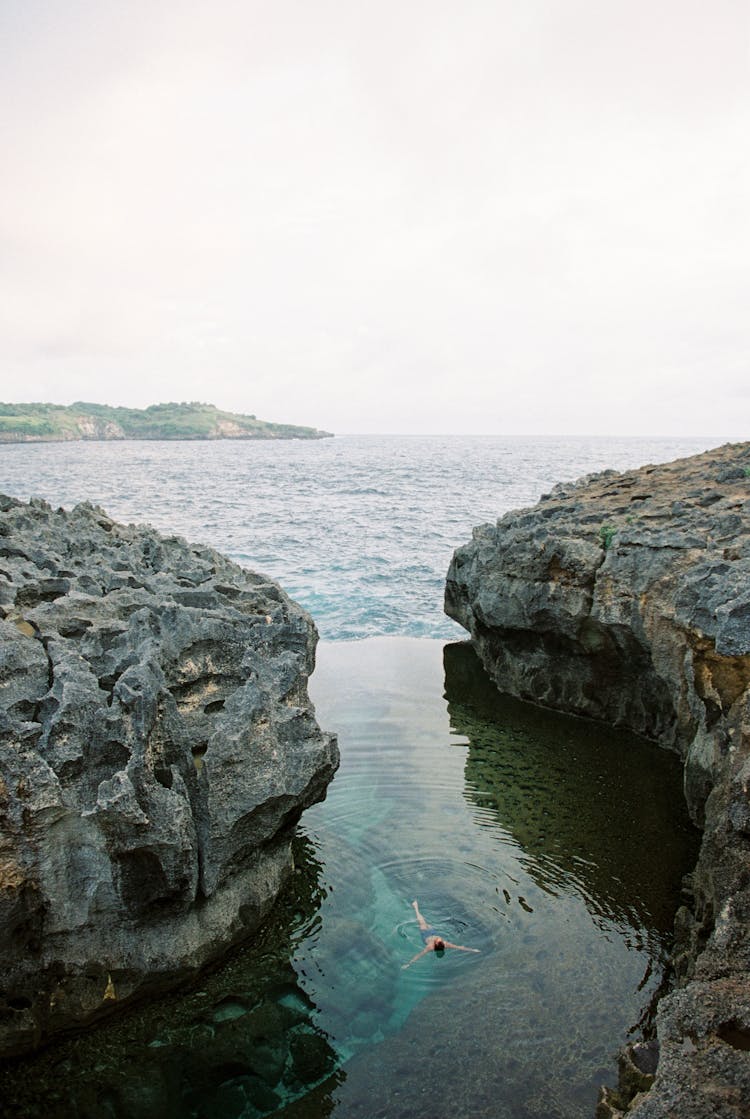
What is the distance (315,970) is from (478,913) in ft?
6.01

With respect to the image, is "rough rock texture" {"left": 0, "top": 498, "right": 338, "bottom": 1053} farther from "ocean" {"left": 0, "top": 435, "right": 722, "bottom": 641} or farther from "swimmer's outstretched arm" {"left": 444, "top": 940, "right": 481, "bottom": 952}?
"ocean" {"left": 0, "top": 435, "right": 722, "bottom": 641}

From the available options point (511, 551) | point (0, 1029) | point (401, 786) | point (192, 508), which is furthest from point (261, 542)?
point (0, 1029)

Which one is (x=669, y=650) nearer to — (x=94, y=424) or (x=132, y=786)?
(x=132, y=786)

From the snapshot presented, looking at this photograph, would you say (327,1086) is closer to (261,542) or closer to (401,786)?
(401,786)

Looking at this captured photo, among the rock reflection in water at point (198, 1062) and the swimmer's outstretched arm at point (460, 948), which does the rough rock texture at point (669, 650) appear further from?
the rock reflection in water at point (198, 1062)

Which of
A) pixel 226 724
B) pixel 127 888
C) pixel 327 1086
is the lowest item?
pixel 327 1086

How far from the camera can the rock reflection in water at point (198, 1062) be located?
558 centimetres

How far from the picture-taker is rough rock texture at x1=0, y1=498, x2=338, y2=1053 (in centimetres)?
571

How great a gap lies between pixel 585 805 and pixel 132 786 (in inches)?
260

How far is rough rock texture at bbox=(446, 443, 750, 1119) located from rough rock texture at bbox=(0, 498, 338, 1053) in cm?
348

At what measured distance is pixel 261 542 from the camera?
114 feet

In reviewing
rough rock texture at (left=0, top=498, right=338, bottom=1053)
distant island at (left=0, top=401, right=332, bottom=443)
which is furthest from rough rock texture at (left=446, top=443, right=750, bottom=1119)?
distant island at (left=0, top=401, right=332, bottom=443)

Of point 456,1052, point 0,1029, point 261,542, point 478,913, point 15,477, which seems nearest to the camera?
point 0,1029

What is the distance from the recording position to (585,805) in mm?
10266
